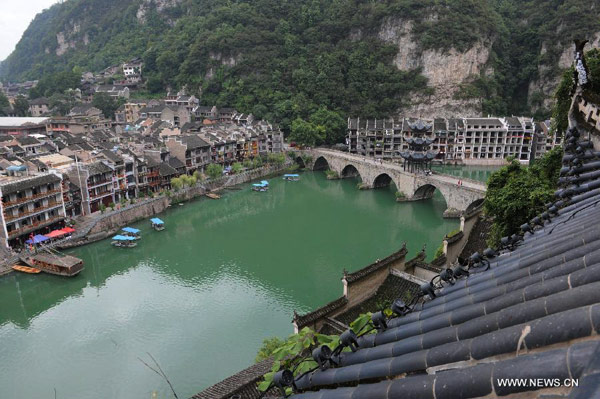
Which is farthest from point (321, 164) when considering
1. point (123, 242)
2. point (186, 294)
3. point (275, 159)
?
point (186, 294)

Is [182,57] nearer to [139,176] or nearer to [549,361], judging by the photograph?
[139,176]

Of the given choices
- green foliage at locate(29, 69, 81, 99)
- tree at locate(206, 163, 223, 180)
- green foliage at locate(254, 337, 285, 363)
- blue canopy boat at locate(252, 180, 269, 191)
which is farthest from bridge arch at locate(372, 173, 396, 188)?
green foliage at locate(29, 69, 81, 99)

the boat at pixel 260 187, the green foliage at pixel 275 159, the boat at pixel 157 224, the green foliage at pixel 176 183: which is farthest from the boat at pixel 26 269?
the green foliage at pixel 275 159

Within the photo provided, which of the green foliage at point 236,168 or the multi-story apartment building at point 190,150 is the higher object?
the multi-story apartment building at point 190,150

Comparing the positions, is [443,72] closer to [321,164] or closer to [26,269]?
[321,164]

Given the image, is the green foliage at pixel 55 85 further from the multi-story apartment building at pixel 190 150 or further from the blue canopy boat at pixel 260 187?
the blue canopy boat at pixel 260 187

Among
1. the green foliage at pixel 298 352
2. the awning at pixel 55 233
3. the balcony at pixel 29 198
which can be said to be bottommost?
the awning at pixel 55 233

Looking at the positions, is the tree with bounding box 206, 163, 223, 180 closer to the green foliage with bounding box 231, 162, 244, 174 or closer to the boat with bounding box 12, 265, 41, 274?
the green foliage with bounding box 231, 162, 244, 174
